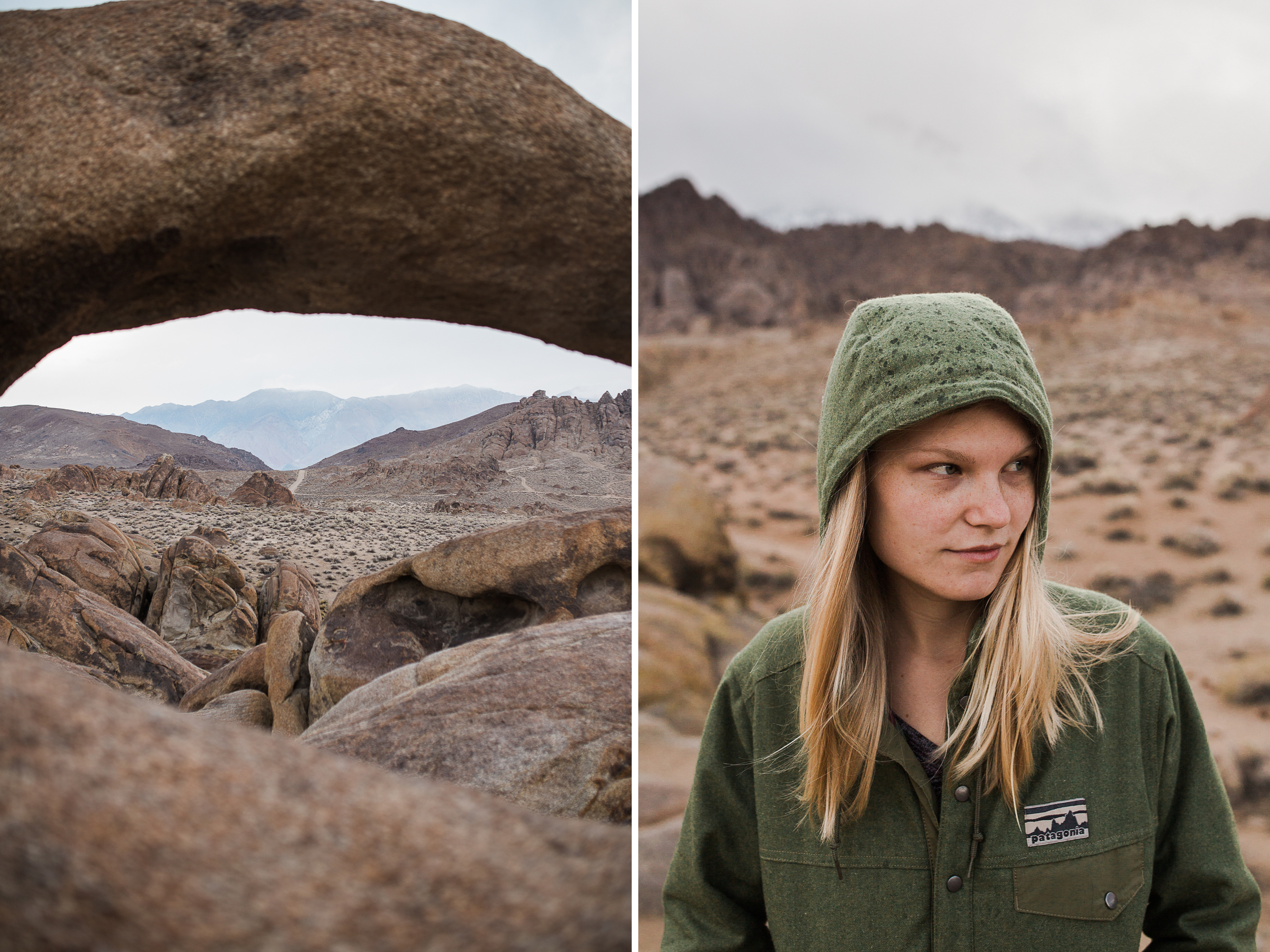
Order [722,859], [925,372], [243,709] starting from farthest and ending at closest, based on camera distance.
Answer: [243,709] → [722,859] → [925,372]

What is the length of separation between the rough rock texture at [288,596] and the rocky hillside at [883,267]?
956 inches

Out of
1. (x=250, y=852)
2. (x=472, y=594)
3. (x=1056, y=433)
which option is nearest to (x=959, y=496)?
(x=250, y=852)

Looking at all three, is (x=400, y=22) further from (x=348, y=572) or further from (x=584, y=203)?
(x=348, y=572)

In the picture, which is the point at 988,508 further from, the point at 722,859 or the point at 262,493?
the point at 262,493

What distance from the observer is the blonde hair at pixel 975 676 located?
1.21m

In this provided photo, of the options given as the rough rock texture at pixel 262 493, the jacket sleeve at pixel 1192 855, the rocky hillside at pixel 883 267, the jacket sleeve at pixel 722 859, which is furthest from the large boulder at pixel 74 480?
the rocky hillside at pixel 883 267

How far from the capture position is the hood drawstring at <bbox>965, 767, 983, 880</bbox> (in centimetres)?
→ 118

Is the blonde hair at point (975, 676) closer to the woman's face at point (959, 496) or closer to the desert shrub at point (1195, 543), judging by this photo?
the woman's face at point (959, 496)

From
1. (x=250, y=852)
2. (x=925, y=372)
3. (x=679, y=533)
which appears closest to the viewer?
(x=250, y=852)

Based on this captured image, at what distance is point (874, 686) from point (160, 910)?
1001mm

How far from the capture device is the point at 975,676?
125 centimetres

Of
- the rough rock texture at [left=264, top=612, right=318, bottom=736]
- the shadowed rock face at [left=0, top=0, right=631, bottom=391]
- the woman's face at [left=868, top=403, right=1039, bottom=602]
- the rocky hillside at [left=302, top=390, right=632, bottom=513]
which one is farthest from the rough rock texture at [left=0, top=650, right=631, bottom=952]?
the rough rock texture at [left=264, top=612, right=318, bottom=736]

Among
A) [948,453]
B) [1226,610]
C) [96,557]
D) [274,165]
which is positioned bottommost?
[1226,610]

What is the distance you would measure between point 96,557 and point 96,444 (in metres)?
0.73
